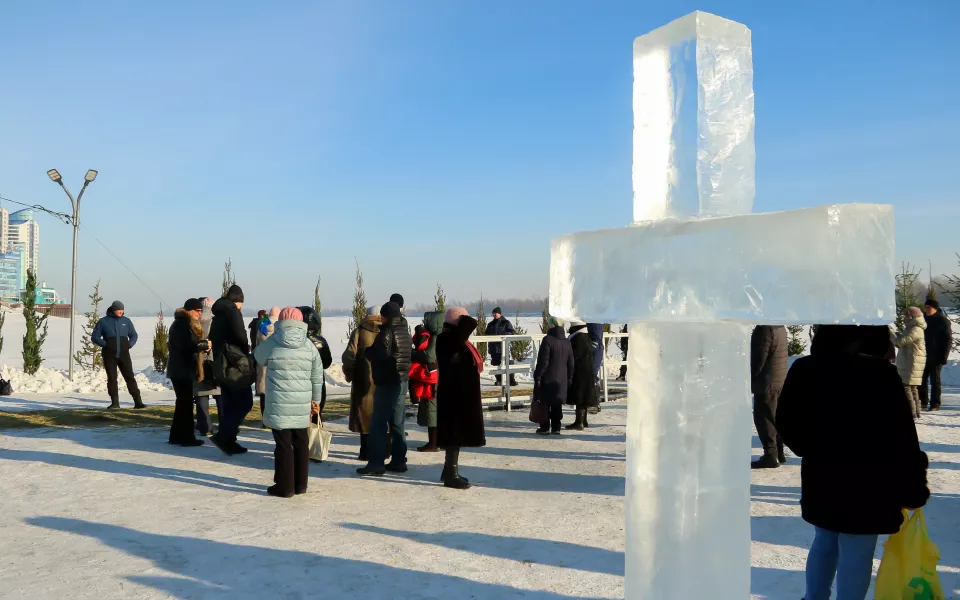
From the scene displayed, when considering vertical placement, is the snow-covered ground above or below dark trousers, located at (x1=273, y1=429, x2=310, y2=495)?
below

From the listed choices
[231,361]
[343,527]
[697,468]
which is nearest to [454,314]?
[343,527]

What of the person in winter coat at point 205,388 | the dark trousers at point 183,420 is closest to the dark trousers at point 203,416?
the person in winter coat at point 205,388

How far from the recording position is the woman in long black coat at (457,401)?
6016mm

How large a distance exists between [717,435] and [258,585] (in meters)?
3.42

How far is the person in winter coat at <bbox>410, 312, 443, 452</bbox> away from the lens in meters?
7.17

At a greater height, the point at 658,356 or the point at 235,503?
the point at 658,356

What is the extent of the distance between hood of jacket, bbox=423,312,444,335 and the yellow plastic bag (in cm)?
477

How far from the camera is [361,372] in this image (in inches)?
270

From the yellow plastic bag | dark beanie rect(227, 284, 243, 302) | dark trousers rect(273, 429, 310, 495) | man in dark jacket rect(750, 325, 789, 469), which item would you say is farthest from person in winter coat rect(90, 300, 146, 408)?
the yellow plastic bag

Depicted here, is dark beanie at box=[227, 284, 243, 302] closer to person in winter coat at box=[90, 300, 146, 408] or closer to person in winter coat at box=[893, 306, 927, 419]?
person in winter coat at box=[90, 300, 146, 408]

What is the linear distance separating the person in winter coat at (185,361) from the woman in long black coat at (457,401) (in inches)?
128

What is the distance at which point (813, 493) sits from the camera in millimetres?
2938

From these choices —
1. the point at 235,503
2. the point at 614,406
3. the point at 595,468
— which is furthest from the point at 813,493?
the point at 614,406

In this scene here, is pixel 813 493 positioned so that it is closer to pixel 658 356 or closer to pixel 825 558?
pixel 825 558
